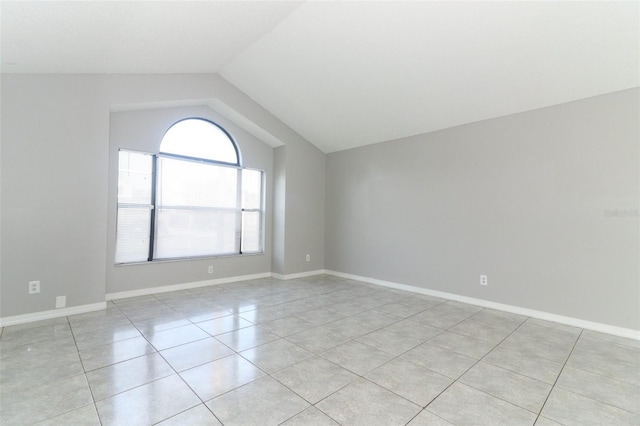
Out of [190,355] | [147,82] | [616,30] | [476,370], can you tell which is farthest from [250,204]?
[616,30]

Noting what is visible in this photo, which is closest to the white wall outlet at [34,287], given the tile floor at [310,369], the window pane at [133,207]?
the tile floor at [310,369]

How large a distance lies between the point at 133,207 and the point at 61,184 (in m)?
0.95

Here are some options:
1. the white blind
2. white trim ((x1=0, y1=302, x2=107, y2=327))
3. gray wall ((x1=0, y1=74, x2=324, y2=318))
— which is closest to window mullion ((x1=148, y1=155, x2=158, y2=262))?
gray wall ((x1=0, y1=74, x2=324, y2=318))

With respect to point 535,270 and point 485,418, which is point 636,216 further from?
point 485,418

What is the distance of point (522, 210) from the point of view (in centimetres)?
351

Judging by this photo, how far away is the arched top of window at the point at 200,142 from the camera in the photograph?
4.43 metres

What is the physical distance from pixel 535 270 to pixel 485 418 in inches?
96.3

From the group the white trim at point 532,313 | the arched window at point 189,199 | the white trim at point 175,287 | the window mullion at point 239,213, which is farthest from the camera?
the window mullion at point 239,213

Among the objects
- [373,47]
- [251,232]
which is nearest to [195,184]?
[251,232]

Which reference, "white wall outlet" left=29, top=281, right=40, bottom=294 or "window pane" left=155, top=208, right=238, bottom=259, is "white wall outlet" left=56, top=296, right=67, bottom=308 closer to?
"white wall outlet" left=29, top=281, right=40, bottom=294

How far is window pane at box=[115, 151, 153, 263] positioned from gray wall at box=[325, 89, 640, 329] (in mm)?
3556

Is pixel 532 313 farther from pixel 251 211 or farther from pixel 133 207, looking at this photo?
pixel 133 207

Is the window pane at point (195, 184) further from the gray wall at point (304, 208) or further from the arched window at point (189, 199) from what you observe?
the gray wall at point (304, 208)

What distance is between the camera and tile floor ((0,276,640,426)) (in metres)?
1.66
